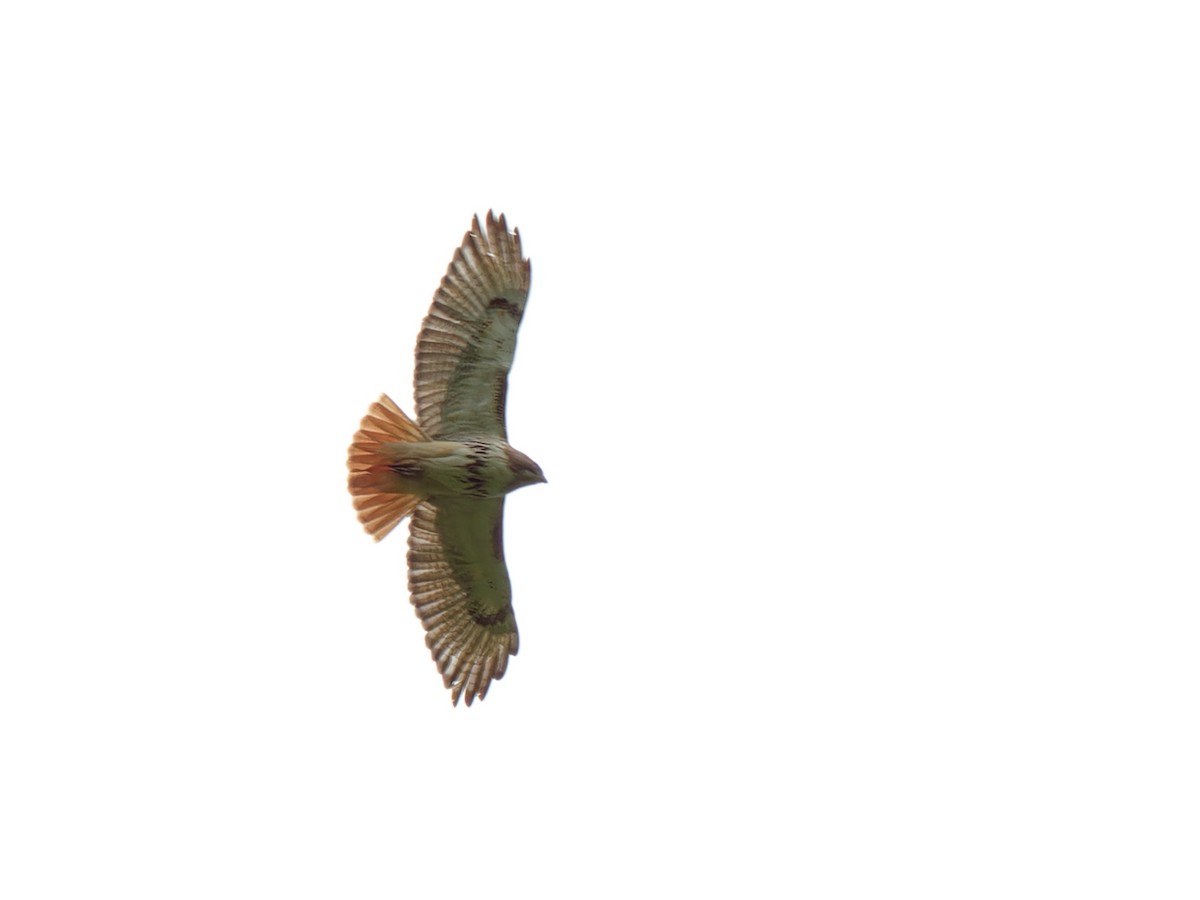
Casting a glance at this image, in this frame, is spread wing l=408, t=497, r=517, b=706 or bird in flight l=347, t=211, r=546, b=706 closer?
bird in flight l=347, t=211, r=546, b=706

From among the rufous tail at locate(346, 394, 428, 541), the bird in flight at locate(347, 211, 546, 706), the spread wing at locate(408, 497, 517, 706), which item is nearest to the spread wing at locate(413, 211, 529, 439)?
the bird in flight at locate(347, 211, 546, 706)

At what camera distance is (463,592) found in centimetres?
1633

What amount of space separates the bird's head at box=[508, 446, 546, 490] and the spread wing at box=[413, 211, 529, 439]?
33cm

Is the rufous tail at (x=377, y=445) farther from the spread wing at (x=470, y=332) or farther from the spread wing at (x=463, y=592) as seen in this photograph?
the spread wing at (x=463, y=592)

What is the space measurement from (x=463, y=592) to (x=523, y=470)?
1.49m

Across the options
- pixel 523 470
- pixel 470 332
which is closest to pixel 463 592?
pixel 523 470

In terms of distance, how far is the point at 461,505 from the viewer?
15773 millimetres

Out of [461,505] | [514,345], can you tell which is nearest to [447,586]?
[461,505]

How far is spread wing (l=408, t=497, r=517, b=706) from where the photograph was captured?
16.0 meters

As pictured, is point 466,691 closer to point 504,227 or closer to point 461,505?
point 461,505

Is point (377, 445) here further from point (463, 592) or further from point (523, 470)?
point (463, 592)

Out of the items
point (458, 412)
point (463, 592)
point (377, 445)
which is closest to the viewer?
point (377, 445)

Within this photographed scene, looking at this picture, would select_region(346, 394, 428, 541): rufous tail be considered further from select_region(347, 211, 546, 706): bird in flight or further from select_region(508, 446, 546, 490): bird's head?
select_region(508, 446, 546, 490): bird's head

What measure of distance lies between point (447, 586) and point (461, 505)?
0.86 meters
